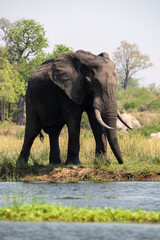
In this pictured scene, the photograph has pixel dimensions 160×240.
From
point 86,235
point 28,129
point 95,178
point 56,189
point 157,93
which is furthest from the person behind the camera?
point 157,93

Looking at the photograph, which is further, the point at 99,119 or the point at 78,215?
the point at 99,119

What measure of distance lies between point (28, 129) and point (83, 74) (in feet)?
8.98

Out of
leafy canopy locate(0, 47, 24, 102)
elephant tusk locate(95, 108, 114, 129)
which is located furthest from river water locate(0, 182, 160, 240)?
leafy canopy locate(0, 47, 24, 102)

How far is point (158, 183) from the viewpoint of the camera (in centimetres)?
1279

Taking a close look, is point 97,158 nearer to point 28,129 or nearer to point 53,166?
point 53,166

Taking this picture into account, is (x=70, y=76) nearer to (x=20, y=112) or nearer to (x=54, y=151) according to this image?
(x=54, y=151)

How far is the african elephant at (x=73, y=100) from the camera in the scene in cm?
1359

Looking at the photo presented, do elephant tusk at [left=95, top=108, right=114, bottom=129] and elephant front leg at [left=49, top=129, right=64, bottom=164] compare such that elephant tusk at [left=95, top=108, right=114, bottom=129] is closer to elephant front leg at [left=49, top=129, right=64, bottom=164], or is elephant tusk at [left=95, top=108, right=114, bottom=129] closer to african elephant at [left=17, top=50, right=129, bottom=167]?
african elephant at [left=17, top=50, right=129, bottom=167]

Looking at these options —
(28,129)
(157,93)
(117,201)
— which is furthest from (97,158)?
(157,93)

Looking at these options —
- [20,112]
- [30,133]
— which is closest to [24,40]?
[20,112]

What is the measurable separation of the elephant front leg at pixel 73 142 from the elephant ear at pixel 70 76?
692 mm

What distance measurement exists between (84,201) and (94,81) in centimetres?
434

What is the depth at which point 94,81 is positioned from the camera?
1370cm

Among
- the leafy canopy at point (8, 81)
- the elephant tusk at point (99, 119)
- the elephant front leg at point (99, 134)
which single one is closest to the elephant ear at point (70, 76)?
the elephant front leg at point (99, 134)
